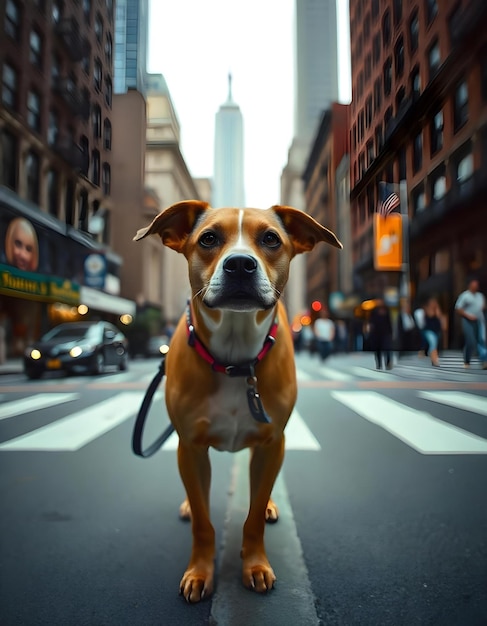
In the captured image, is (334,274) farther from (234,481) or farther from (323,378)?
(234,481)

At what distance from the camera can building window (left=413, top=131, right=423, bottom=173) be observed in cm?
106

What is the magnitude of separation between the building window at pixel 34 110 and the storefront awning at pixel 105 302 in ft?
1.61

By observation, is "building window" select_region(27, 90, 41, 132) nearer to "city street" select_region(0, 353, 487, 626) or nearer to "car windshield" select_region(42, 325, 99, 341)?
"car windshield" select_region(42, 325, 99, 341)

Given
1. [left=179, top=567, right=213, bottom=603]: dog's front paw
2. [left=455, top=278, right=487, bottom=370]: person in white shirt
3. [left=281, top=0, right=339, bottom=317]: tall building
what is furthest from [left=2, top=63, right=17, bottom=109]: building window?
[left=179, top=567, right=213, bottom=603]: dog's front paw

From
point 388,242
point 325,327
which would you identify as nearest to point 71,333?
point 325,327

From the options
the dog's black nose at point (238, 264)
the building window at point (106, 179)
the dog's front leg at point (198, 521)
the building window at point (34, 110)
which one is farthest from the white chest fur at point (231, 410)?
the building window at point (34, 110)

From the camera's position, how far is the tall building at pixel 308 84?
1.38m

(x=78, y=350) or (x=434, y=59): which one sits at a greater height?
(x=434, y=59)

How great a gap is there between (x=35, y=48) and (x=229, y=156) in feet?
2.33

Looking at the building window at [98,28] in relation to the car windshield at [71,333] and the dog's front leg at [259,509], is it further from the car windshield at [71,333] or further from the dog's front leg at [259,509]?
the dog's front leg at [259,509]

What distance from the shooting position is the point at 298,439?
102 inches

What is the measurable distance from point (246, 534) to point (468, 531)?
75 centimetres

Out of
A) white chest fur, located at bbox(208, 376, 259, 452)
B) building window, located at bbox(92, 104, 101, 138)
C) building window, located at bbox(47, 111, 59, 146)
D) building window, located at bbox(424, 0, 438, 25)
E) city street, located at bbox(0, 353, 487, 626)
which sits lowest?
city street, located at bbox(0, 353, 487, 626)

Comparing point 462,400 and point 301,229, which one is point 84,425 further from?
point 462,400
